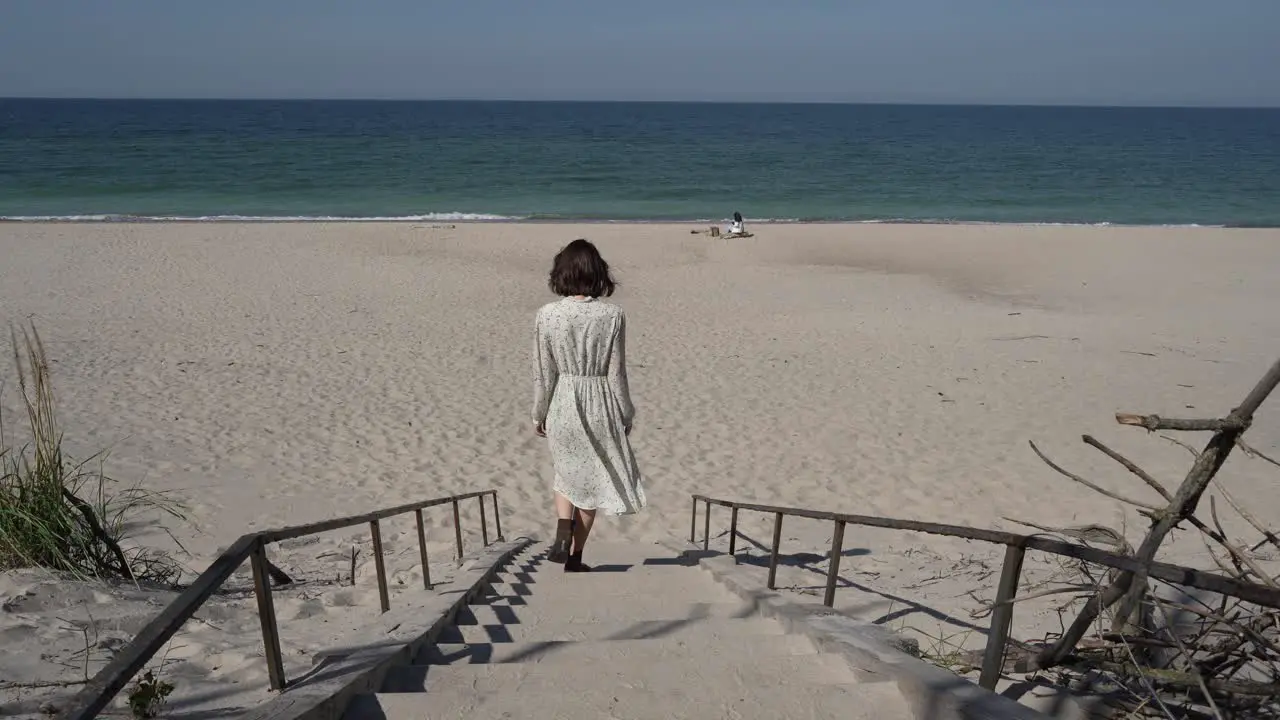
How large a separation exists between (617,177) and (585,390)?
43336 mm

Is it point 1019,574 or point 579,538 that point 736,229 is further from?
point 1019,574

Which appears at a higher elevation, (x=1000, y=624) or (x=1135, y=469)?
(x=1135, y=469)

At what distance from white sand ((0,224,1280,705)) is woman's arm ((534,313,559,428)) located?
1.33 meters

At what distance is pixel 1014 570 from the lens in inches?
109

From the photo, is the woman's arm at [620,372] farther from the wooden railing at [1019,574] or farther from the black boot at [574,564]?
the wooden railing at [1019,574]

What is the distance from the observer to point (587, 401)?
4977mm

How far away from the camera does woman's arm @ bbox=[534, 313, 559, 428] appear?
4.87 metres

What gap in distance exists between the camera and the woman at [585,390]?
477 cm

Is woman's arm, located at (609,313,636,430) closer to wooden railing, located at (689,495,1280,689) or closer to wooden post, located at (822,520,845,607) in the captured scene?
wooden post, located at (822,520,845,607)

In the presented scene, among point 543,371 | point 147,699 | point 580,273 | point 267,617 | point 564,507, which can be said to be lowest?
point 564,507

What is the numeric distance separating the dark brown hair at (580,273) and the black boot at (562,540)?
4.38 ft

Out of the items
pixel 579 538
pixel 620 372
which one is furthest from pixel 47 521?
pixel 620 372

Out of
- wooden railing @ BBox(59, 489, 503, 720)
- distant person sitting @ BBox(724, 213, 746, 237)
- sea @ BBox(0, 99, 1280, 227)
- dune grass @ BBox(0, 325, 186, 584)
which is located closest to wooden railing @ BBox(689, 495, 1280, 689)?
wooden railing @ BBox(59, 489, 503, 720)

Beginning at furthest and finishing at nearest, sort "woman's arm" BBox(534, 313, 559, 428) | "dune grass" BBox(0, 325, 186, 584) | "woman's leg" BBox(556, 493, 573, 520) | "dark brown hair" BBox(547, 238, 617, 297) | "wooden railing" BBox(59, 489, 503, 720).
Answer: "woman's leg" BBox(556, 493, 573, 520) < "woman's arm" BBox(534, 313, 559, 428) < "dark brown hair" BBox(547, 238, 617, 297) < "dune grass" BBox(0, 325, 186, 584) < "wooden railing" BBox(59, 489, 503, 720)
